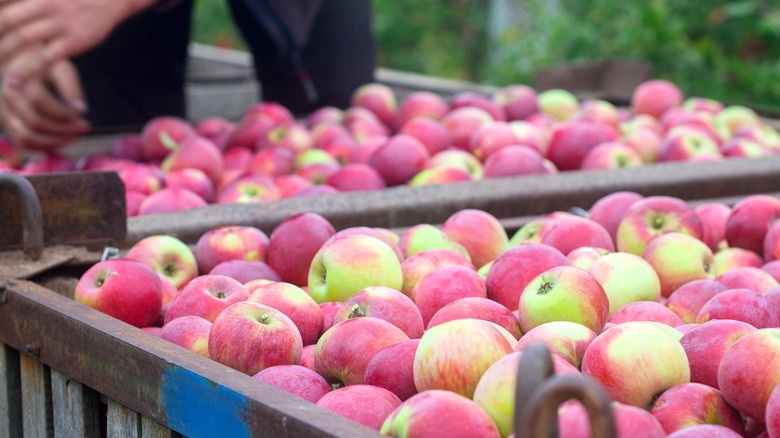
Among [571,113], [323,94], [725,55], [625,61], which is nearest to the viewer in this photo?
[571,113]

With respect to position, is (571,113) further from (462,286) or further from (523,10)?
(523,10)

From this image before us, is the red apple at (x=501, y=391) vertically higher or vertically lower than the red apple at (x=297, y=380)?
higher

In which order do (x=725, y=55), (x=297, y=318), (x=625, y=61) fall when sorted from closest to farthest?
(x=297, y=318), (x=625, y=61), (x=725, y=55)

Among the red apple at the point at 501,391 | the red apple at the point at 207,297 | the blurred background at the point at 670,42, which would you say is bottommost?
the blurred background at the point at 670,42

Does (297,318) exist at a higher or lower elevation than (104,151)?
higher

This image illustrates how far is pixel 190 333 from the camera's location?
153cm

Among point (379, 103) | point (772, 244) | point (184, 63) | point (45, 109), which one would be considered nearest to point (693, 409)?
point (772, 244)

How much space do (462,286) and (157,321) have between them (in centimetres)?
56

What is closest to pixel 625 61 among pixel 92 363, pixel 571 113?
pixel 571 113

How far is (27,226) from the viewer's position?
183 cm

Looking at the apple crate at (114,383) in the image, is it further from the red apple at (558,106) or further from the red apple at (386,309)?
the red apple at (558,106)

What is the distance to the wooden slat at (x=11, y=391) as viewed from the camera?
65.2 inches

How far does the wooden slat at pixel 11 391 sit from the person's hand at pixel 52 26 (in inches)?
51.4

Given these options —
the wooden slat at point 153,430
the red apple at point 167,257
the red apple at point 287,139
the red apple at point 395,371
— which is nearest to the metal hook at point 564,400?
the red apple at point 395,371
